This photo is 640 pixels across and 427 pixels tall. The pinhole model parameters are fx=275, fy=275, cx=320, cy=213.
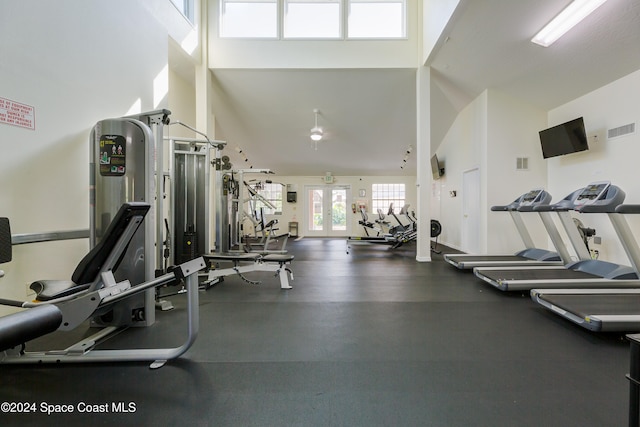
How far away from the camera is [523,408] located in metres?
1.41

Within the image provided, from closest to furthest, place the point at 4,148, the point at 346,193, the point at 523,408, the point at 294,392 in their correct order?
the point at 523,408, the point at 294,392, the point at 4,148, the point at 346,193

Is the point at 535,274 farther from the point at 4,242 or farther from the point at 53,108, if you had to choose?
the point at 53,108

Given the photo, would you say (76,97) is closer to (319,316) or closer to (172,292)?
(172,292)

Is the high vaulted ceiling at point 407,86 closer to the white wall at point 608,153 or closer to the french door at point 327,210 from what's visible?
the white wall at point 608,153

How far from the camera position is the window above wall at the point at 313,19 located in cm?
571

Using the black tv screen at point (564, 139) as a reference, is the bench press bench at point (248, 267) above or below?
below

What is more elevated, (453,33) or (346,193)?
→ (453,33)

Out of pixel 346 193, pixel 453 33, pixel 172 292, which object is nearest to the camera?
pixel 172 292

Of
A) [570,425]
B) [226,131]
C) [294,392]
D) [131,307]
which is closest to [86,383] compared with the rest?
[131,307]

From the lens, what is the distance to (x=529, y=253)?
4.52 metres

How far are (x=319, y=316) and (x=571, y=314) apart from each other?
2092 millimetres

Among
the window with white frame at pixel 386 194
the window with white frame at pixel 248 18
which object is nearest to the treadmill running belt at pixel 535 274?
the window with white frame at pixel 248 18

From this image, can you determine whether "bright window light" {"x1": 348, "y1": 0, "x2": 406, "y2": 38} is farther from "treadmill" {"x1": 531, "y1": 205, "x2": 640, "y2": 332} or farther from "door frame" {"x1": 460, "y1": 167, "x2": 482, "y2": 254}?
"treadmill" {"x1": 531, "y1": 205, "x2": 640, "y2": 332}

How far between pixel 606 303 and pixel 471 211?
3.77 meters
